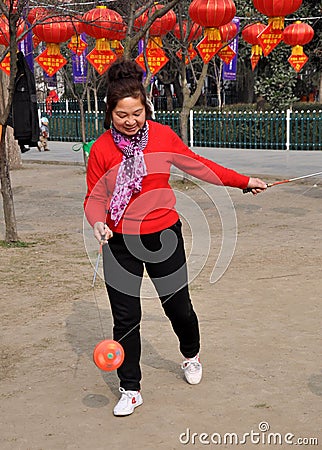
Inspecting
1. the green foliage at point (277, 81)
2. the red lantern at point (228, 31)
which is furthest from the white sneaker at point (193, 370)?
the green foliage at point (277, 81)

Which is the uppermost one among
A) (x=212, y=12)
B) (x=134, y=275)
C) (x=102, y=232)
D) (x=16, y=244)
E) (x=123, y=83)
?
(x=212, y=12)

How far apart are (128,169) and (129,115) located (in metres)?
0.27

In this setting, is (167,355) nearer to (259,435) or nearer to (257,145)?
(259,435)

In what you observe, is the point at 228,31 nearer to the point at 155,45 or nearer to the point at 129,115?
the point at 155,45


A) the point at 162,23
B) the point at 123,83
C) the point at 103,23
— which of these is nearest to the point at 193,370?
the point at 123,83

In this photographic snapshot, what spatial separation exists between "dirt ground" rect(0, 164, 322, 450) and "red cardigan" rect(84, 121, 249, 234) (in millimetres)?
995

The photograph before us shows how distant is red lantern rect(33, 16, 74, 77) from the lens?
10977mm

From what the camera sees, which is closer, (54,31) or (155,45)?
(54,31)

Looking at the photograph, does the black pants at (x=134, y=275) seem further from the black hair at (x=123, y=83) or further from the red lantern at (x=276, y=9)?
the red lantern at (x=276, y=9)

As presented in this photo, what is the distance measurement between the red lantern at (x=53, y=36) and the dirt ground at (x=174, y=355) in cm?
413

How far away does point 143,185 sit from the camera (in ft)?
11.7

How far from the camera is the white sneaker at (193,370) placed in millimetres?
4016

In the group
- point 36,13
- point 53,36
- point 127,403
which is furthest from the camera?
point 36,13

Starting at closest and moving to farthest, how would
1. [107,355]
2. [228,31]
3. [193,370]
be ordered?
[107,355]
[193,370]
[228,31]
